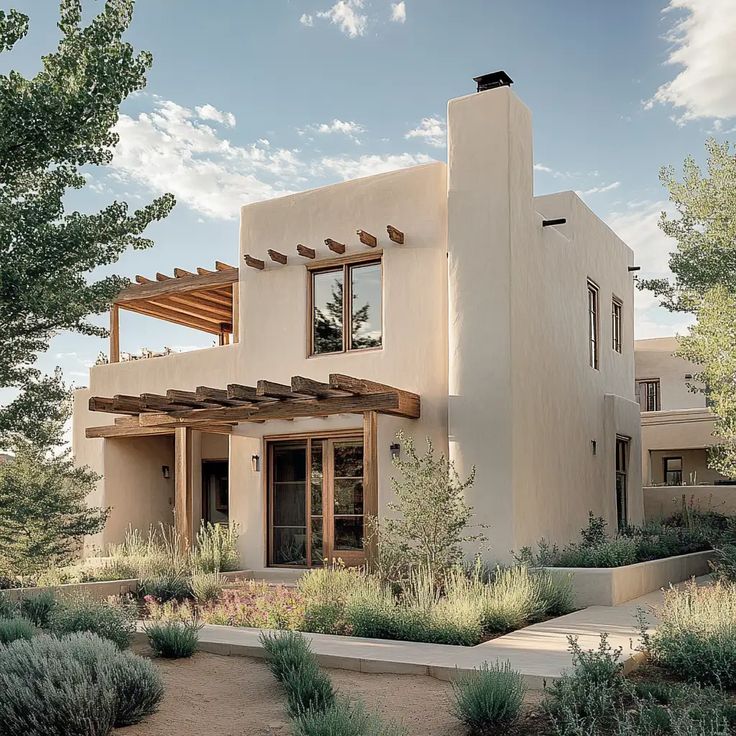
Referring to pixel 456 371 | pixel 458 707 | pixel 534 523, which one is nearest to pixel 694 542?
pixel 534 523

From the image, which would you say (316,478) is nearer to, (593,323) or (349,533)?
(349,533)

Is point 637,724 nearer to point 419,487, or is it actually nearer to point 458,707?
point 458,707

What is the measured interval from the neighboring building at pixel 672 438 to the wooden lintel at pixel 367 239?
9.52 meters

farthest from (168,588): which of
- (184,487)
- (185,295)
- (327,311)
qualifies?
(185,295)

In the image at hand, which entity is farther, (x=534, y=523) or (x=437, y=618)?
(x=534, y=523)

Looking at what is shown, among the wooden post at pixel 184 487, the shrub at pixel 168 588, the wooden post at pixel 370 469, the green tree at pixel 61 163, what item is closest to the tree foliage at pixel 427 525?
the wooden post at pixel 370 469

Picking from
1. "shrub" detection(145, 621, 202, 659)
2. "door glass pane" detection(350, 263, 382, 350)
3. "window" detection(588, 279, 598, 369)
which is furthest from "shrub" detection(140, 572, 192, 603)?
"window" detection(588, 279, 598, 369)

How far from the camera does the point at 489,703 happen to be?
6070 mm

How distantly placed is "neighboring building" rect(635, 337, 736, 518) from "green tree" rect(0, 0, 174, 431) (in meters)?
15.3

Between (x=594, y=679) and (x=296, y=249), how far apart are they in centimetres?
1025

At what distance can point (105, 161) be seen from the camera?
29.8 feet

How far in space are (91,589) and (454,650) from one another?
6471 millimetres

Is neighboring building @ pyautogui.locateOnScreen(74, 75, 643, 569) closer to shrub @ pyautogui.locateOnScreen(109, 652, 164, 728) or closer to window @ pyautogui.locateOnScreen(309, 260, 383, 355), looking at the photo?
window @ pyautogui.locateOnScreen(309, 260, 383, 355)

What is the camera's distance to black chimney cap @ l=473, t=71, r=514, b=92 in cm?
1405
